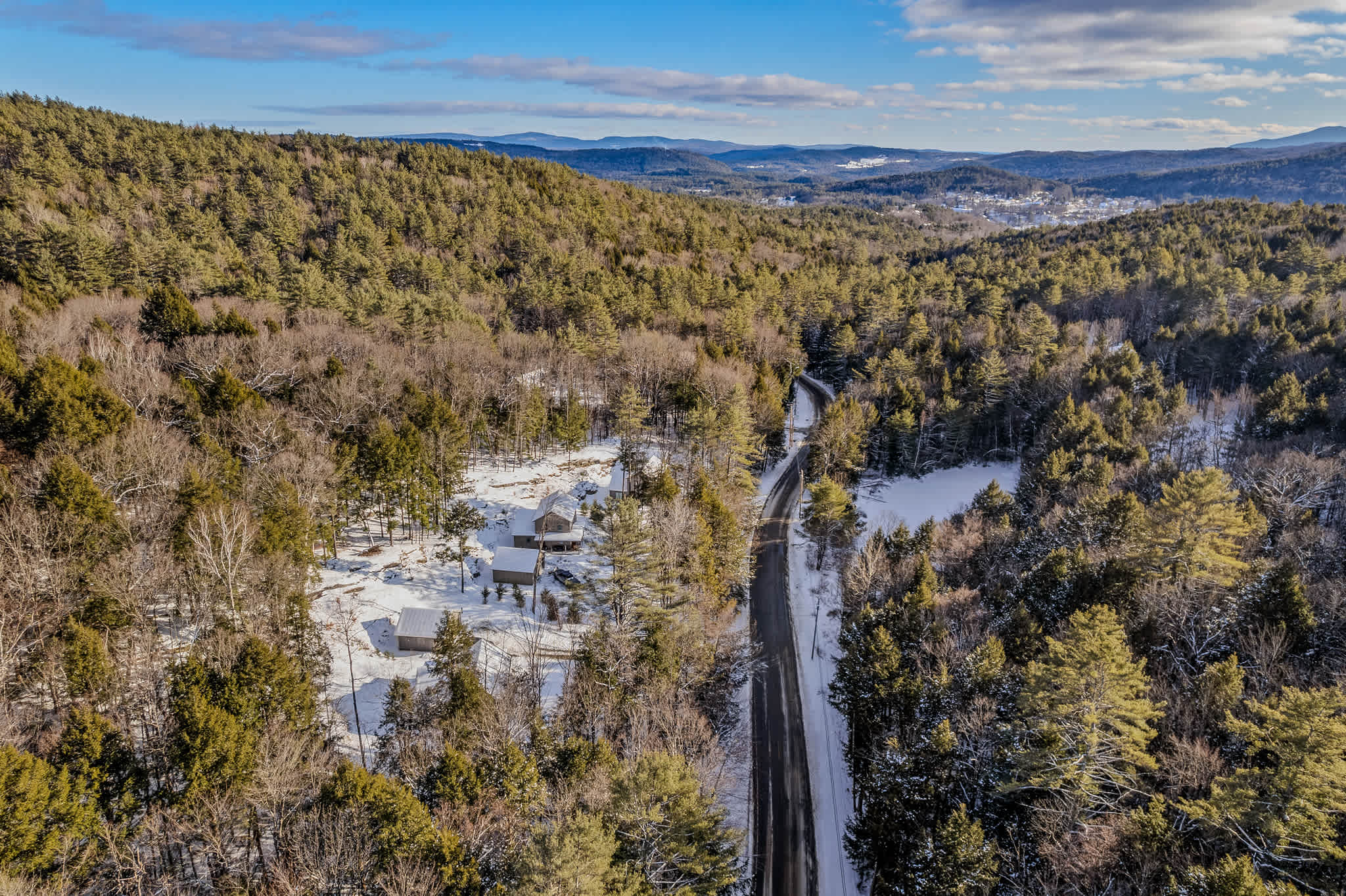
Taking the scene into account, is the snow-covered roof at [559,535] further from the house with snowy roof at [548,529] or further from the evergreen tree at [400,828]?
the evergreen tree at [400,828]

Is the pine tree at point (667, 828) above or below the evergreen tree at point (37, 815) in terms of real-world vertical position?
below

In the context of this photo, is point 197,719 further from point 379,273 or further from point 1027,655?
point 379,273

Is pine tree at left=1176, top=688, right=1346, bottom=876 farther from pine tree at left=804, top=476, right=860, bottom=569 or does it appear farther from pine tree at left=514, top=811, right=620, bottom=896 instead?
pine tree at left=804, top=476, right=860, bottom=569

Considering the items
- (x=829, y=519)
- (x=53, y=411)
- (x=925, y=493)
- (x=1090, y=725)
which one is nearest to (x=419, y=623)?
(x=53, y=411)

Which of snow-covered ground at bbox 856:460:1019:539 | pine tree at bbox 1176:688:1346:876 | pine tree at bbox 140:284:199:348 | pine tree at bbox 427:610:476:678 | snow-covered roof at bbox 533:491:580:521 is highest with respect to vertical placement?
pine tree at bbox 140:284:199:348

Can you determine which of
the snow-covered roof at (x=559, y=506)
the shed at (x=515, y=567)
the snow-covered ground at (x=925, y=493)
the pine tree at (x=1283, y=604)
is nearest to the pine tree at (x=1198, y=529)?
the pine tree at (x=1283, y=604)

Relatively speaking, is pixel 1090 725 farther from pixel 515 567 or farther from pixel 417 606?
pixel 417 606

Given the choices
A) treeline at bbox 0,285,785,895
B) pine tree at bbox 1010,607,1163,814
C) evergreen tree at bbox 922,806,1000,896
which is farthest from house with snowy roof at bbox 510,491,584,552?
pine tree at bbox 1010,607,1163,814
